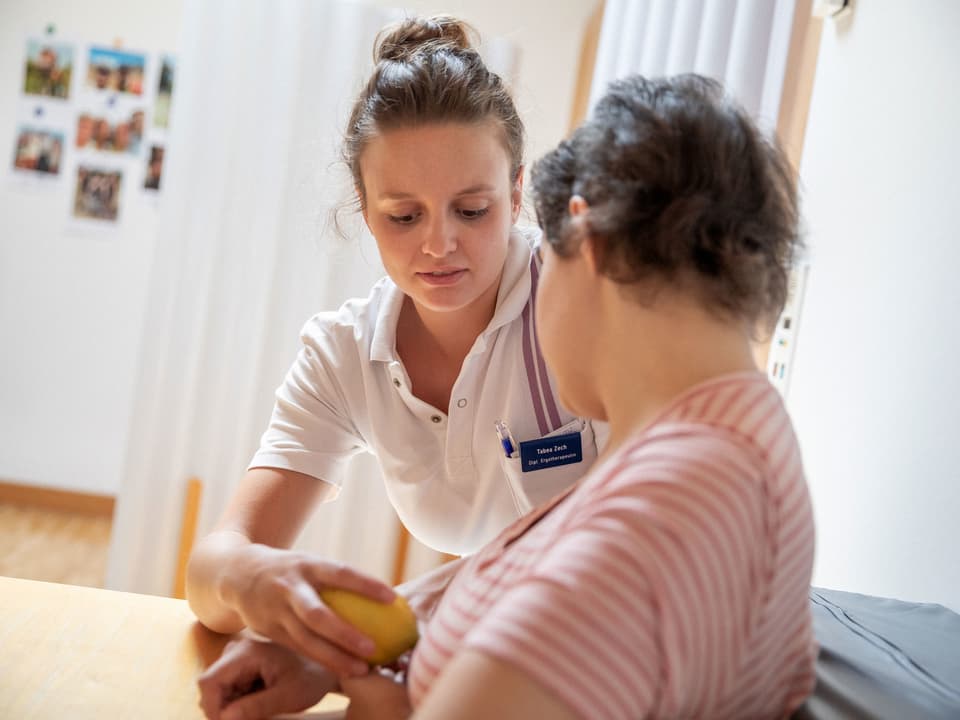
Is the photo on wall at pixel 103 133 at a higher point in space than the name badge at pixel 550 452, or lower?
higher

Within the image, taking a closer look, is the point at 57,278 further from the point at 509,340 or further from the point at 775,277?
the point at 775,277

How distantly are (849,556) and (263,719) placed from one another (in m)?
1.03

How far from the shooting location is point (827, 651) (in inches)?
36.2

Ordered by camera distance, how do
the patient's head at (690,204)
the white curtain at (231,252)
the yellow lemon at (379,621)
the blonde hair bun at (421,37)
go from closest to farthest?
the patient's head at (690,204)
the yellow lemon at (379,621)
the blonde hair bun at (421,37)
the white curtain at (231,252)

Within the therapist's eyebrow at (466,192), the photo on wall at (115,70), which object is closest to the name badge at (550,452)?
the therapist's eyebrow at (466,192)

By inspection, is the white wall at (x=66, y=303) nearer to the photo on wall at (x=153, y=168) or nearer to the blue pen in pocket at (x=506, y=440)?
the photo on wall at (x=153, y=168)

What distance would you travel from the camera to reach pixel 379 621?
836mm

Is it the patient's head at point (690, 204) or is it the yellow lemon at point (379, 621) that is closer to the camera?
the patient's head at point (690, 204)

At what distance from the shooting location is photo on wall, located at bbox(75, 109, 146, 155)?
4.13 m

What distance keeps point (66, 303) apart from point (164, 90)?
0.99 meters

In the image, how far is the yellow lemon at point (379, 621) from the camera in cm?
84

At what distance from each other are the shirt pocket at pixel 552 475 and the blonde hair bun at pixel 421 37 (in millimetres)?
577

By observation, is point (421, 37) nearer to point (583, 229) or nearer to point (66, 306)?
point (583, 229)

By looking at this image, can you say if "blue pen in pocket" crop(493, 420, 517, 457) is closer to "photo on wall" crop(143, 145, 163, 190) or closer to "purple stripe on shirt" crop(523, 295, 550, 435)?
"purple stripe on shirt" crop(523, 295, 550, 435)
